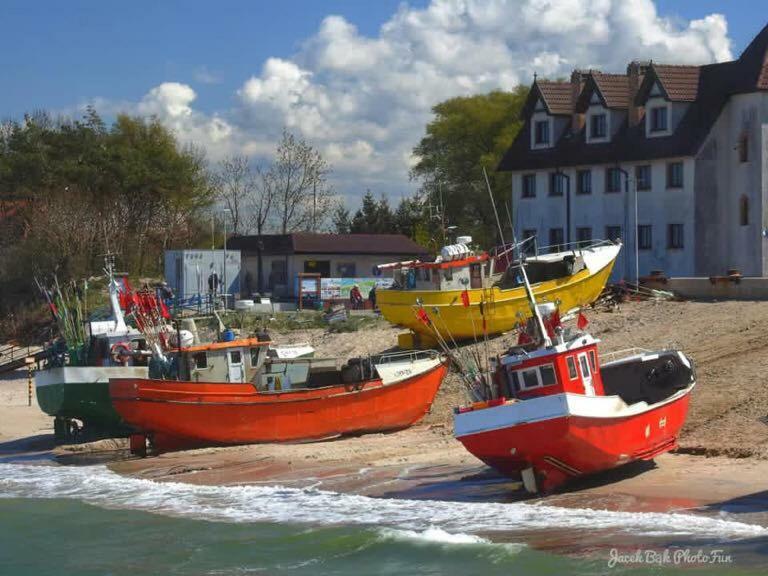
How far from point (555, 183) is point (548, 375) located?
3281 cm

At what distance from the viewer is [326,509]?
2380 centimetres

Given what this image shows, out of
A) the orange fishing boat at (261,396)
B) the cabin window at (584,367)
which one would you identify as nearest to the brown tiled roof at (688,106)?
the orange fishing boat at (261,396)

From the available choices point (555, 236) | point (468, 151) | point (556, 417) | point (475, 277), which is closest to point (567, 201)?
point (555, 236)

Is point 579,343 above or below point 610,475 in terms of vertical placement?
above

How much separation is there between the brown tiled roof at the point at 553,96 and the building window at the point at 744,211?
9513 mm

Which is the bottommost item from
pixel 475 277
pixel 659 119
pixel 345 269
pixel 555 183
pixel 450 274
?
pixel 475 277

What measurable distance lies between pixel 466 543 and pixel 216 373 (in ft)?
43.3

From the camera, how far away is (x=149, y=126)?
253 feet

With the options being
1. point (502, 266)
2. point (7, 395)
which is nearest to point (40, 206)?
point (7, 395)

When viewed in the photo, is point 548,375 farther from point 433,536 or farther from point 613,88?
point 613,88

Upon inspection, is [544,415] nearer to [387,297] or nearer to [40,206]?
[387,297]

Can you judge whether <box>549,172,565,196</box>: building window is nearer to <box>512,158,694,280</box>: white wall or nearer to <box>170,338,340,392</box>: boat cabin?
<box>512,158,694,280</box>: white wall

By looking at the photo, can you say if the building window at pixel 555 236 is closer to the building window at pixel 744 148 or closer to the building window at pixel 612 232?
the building window at pixel 612 232

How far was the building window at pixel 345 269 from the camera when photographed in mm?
62125
